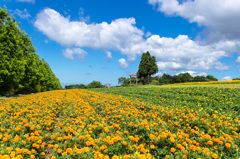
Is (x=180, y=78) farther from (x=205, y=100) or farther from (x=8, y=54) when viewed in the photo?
(x=8, y=54)

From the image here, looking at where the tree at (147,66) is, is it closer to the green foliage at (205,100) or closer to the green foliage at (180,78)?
the green foliage at (205,100)

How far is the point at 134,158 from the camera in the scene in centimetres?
240

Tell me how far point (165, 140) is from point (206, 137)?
1005mm

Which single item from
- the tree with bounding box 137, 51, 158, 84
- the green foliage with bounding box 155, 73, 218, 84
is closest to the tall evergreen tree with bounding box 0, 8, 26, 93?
the tree with bounding box 137, 51, 158, 84

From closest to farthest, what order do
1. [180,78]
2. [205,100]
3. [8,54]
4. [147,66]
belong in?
[205,100], [8,54], [147,66], [180,78]

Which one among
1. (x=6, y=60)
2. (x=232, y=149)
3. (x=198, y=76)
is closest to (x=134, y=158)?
(x=232, y=149)

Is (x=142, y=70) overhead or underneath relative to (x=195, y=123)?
overhead

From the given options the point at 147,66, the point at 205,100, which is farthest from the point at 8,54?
the point at 147,66

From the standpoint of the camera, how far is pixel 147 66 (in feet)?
161

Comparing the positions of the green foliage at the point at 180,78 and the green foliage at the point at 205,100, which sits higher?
the green foliage at the point at 180,78

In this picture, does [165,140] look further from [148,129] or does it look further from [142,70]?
[142,70]

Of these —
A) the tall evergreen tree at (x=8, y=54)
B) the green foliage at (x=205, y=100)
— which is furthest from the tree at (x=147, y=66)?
the tall evergreen tree at (x=8, y=54)

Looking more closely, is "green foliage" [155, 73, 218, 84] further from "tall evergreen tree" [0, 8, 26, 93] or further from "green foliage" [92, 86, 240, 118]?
"tall evergreen tree" [0, 8, 26, 93]

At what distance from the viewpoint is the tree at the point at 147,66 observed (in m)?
49.0
